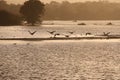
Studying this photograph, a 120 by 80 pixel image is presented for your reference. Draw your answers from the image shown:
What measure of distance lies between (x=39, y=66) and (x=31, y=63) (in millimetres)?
3236

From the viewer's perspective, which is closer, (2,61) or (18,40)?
(2,61)

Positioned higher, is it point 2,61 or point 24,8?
point 24,8

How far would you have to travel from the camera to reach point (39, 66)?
51312mm

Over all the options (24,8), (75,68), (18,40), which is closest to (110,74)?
(75,68)

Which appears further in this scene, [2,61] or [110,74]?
[2,61]

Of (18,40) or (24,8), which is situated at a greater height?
(24,8)

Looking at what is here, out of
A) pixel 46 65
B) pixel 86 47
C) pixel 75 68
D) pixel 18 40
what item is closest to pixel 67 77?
pixel 75 68

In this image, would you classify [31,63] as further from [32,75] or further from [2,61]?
[32,75]

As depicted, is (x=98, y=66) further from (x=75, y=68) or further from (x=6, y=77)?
(x=6, y=77)

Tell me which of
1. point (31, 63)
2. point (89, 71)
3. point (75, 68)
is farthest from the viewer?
point (31, 63)

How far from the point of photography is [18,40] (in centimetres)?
10125

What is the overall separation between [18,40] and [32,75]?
58428 mm

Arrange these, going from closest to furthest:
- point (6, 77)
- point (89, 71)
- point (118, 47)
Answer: point (6, 77)
point (89, 71)
point (118, 47)

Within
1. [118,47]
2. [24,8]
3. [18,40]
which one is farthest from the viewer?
[24,8]
